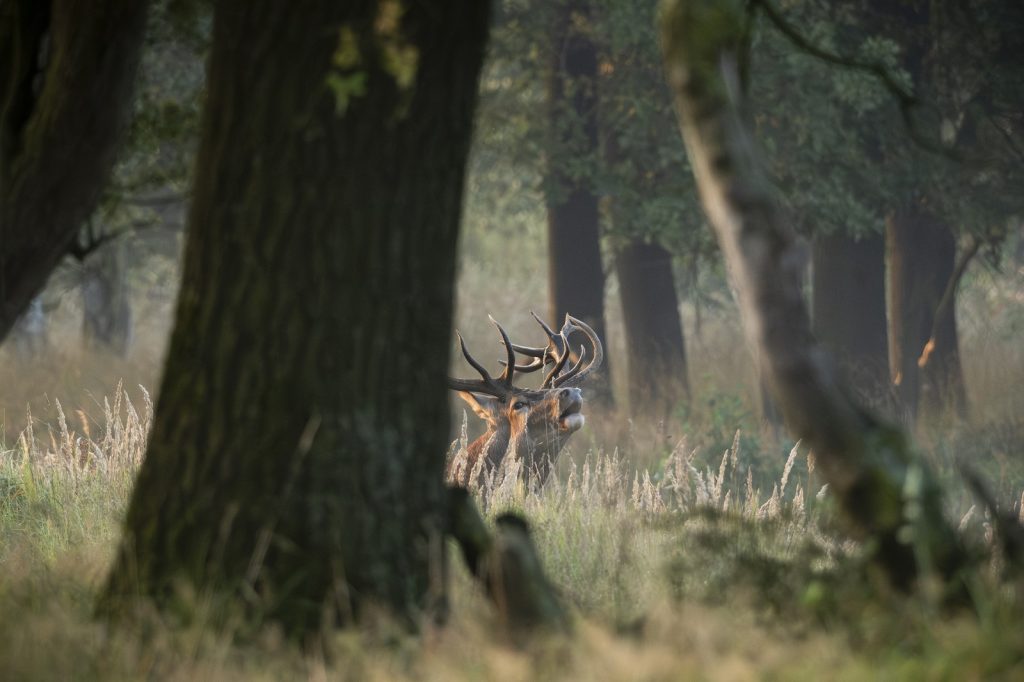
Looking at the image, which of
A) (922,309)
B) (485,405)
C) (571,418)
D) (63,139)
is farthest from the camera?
(922,309)

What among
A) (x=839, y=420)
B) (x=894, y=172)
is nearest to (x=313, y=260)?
(x=839, y=420)

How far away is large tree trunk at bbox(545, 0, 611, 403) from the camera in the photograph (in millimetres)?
15828

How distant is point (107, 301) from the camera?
20.8 m

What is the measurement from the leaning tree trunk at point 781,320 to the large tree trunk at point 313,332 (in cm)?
83

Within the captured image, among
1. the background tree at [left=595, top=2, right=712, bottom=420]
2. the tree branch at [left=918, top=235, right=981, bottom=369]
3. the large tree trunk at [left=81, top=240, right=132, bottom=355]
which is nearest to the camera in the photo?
the background tree at [left=595, top=2, right=712, bottom=420]

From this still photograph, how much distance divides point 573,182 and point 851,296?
3.73 metres

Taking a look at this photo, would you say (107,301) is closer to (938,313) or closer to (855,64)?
(938,313)

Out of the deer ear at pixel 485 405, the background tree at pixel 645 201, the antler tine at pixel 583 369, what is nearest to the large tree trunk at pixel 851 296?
the background tree at pixel 645 201

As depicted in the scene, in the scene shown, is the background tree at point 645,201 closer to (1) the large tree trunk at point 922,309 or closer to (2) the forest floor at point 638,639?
(1) the large tree trunk at point 922,309

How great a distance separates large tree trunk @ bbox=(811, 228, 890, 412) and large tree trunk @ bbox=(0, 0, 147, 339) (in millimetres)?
12220

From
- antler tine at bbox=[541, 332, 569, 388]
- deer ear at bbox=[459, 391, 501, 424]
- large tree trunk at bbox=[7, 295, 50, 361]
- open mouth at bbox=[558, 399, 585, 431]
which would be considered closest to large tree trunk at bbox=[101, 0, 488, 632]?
open mouth at bbox=[558, 399, 585, 431]

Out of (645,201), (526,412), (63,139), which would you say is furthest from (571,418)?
(645,201)

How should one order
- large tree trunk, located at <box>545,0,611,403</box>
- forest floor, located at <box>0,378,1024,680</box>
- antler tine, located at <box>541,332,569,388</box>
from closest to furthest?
forest floor, located at <box>0,378,1024,680</box> < antler tine, located at <box>541,332,569,388</box> < large tree trunk, located at <box>545,0,611,403</box>

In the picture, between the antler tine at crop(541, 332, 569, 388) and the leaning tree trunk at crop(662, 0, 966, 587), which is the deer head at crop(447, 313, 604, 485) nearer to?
the antler tine at crop(541, 332, 569, 388)
